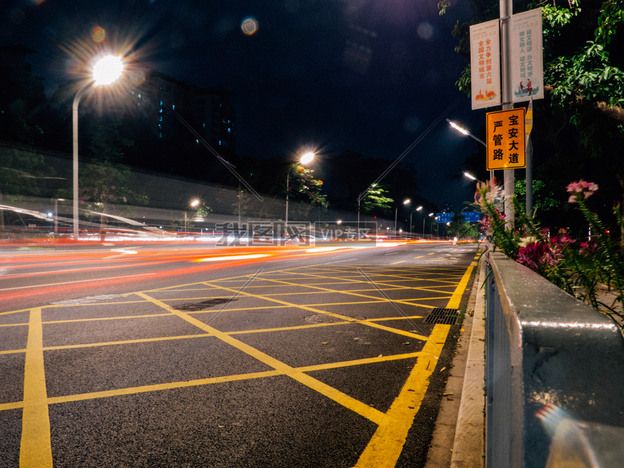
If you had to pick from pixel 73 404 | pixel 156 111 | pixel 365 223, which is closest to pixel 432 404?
pixel 73 404

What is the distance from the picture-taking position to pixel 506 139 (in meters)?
6.95

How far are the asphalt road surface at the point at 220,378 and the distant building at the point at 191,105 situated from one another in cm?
11450

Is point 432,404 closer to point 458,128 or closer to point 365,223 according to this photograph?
point 458,128

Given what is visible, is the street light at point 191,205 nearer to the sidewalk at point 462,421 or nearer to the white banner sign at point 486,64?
the white banner sign at point 486,64

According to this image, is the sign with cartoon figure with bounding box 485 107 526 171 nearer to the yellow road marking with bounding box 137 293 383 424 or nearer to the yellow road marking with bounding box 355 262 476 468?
the yellow road marking with bounding box 355 262 476 468

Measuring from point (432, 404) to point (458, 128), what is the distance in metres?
14.4

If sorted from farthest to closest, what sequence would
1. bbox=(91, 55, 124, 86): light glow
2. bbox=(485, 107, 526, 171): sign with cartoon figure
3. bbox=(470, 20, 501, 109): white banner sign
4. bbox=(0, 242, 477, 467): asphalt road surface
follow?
bbox=(91, 55, 124, 86): light glow, bbox=(470, 20, 501, 109): white banner sign, bbox=(485, 107, 526, 171): sign with cartoon figure, bbox=(0, 242, 477, 467): asphalt road surface

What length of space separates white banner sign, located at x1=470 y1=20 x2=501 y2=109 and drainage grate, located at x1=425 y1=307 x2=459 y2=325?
393 centimetres

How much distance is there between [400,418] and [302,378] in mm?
1153

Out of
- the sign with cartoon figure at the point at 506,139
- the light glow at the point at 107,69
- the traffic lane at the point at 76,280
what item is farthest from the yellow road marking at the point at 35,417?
the light glow at the point at 107,69

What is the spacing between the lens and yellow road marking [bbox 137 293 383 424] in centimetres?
322

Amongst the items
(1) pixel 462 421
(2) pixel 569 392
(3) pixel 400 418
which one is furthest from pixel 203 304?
(2) pixel 569 392

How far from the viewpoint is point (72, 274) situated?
1170 cm

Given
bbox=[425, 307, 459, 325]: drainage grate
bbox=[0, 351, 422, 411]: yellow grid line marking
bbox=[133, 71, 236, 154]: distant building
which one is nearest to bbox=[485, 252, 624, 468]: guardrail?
bbox=[0, 351, 422, 411]: yellow grid line marking
